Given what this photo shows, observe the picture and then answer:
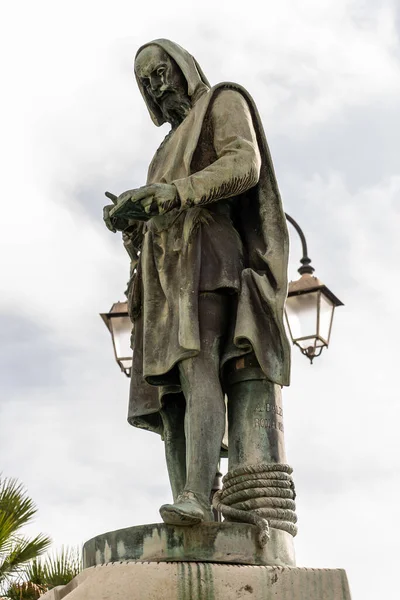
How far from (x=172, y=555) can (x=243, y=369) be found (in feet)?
3.92

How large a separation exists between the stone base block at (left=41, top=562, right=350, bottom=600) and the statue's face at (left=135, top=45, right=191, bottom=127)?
2.80 meters

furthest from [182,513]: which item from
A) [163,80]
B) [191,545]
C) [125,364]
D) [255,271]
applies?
[125,364]

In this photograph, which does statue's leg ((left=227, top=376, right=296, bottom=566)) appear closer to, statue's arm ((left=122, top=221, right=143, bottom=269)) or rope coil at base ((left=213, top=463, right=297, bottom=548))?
rope coil at base ((left=213, top=463, right=297, bottom=548))

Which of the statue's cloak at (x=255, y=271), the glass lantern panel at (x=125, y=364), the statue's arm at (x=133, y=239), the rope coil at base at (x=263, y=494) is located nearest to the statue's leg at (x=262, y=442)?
the rope coil at base at (x=263, y=494)

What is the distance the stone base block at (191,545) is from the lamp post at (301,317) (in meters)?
5.28

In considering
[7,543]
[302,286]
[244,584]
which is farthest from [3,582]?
[244,584]

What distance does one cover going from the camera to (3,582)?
16.3 m

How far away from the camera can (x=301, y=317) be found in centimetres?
1151

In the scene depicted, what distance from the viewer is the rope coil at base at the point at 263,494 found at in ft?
20.8

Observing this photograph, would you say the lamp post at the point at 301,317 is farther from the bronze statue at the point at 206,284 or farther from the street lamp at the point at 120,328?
the bronze statue at the point at 206,284

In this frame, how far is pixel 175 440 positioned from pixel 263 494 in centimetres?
65

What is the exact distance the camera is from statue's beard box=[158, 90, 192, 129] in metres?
7.27

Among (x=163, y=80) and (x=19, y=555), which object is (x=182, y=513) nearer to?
(x=163, y=80)

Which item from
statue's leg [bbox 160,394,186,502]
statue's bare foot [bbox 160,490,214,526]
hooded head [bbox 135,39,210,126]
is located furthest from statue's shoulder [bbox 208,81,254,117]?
statue's bare foot [bbox 160,490,214,526]
